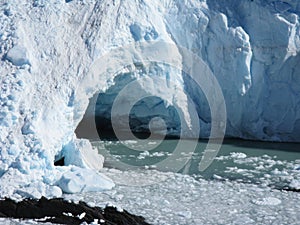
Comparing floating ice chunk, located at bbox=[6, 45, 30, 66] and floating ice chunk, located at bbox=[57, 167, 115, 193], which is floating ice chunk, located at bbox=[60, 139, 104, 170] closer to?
floating ice chunk, located at bbox=[57, 167, 115, 193]

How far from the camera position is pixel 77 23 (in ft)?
25.8

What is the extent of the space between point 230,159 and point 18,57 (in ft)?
12.6

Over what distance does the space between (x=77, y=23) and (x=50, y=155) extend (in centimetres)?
292

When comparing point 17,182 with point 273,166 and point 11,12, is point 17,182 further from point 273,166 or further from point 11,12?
point 273,166

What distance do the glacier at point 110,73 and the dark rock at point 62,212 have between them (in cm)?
28

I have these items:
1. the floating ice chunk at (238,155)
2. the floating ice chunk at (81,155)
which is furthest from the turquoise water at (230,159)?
the floating ice chunk at (81,155)

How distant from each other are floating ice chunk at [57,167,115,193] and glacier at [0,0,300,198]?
13 millimetres

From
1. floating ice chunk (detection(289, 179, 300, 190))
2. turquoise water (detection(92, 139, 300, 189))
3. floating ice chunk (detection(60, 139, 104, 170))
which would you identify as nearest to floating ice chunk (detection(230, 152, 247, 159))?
turquoise water (detection(92, 139, 300, 189))

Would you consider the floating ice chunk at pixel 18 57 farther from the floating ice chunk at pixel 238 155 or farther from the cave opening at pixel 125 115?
the floating ice chunk at pixel 238 155

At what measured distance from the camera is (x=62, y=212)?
4.70m

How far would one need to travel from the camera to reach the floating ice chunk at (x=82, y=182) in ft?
17.8

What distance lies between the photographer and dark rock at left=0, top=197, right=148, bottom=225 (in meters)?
4.53

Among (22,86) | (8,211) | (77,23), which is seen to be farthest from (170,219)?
(77,23)

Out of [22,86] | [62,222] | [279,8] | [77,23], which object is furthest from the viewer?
[279,8]
